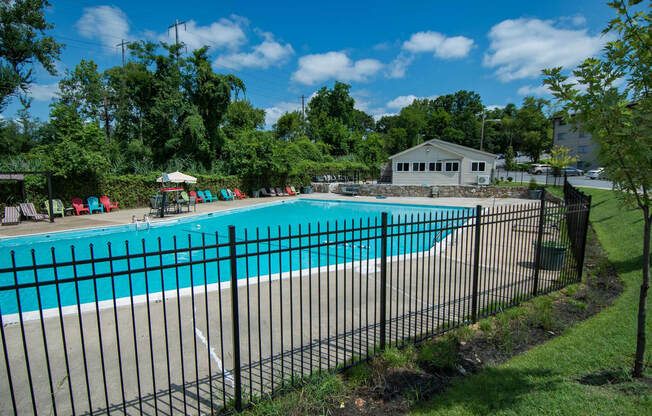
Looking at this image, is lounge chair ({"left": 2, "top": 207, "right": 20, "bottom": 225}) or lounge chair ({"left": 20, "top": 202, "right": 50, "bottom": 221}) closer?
lounge chair ({"left": 2, "top": 207, "right": 20, "bottom": 225})

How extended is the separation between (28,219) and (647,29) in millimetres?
19971

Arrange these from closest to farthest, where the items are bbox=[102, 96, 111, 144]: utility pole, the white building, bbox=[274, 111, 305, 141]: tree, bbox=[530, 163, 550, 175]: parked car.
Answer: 1. the white building
2. bbox=[102, 96, 111, 144]: utility pole
3. bbox=[530, 163, 550, 175]: parked car
4. bbox=[274, 111, 305, 141]: tree

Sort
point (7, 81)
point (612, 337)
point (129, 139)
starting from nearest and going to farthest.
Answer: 1. point (612, 337)
2. point (7, 81)
3. point (129, 139)

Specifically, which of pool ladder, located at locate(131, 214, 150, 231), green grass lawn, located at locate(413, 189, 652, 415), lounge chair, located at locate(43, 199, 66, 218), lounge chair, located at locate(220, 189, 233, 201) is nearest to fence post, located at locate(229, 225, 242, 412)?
green grass lawn, located at locate(413, 189, 652, 415)

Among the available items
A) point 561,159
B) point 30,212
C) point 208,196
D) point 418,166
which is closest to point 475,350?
point 30,212

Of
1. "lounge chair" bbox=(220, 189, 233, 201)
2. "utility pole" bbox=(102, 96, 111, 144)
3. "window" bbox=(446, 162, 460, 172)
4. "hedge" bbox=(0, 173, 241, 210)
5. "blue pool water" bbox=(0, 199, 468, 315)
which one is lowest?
"blue pool water" bbox=(0, 199, 468, 315)

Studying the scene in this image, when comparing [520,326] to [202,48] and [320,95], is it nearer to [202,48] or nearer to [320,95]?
[202,48]

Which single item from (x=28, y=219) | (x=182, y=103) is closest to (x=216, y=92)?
(x=182, y=103)

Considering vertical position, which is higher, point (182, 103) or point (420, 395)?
point (182, 103)

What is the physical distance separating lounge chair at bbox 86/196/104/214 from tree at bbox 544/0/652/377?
19.5 metres

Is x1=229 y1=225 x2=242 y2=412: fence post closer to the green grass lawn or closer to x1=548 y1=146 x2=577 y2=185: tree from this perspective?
the green grass lawn

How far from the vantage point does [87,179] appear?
17109mm

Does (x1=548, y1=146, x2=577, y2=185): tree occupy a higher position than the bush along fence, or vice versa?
(x1=548, y1=146, x2=577, y2=185): tree

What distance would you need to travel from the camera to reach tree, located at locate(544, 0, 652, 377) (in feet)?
9.36
